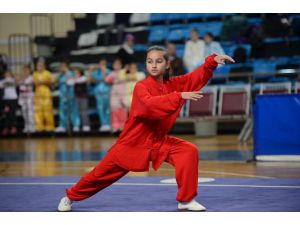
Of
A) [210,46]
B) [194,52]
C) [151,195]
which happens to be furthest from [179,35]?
[151,195]

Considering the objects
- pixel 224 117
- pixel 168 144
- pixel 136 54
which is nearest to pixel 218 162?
pixel 168 144

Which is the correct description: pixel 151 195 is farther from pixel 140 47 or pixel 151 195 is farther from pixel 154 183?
pixel 140 47

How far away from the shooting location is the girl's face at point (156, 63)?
17.9ft

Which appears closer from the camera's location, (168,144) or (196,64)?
(168,144)

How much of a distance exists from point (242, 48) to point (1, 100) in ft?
21.0

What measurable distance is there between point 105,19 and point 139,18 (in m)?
1.50

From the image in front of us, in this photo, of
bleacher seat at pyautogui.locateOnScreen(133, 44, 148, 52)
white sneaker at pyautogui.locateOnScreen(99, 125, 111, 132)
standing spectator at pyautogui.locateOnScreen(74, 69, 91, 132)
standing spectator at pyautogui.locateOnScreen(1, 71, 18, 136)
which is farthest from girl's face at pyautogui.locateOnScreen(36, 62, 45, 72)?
bleacher seat at pyautogui.locateOnScreen(133, 44, 148, 52)

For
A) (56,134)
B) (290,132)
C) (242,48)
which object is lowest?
(56,134)

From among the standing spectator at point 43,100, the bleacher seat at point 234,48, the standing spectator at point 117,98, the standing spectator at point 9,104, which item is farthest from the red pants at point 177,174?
the standing spectator at point 9,104

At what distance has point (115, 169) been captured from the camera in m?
5.61

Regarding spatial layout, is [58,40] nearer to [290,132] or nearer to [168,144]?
[290,132]

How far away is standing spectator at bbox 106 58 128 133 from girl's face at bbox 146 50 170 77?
10572mm

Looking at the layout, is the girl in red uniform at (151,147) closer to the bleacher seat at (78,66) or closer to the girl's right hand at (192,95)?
the girl's right hand at (192,95)

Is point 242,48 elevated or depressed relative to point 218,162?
elevated
